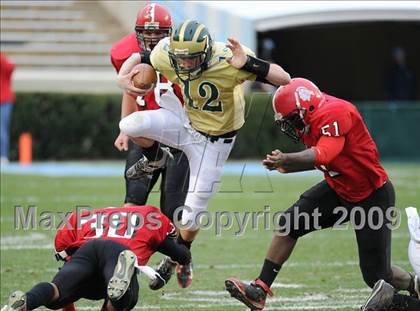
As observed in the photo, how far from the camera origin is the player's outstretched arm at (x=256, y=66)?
565cm

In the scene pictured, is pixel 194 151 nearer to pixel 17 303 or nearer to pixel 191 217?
pixel 191 217

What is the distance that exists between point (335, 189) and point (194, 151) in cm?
109

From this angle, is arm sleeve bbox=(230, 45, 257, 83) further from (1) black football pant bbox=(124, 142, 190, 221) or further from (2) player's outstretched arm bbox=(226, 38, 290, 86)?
(1) black football pant bbox=(124, 142, 190, 221)

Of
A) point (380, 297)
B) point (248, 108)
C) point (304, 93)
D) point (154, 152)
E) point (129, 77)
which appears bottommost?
point (248, 108)

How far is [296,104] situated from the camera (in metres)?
5.30

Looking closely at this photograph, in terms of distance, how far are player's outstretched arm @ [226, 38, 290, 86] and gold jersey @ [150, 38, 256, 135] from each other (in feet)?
0.20

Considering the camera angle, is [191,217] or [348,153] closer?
[348,153]

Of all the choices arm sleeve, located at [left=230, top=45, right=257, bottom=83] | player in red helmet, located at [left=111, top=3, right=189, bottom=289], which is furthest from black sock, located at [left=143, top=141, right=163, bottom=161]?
arm sleeve, located at [left=230, top=45, right=257, bottom=83]

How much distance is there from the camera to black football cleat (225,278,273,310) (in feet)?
17.8

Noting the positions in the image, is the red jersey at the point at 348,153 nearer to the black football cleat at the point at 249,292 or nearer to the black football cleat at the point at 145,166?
the black football cleat at the point at 249,292

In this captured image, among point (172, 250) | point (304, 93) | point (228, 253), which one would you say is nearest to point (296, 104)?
point (304, 93)

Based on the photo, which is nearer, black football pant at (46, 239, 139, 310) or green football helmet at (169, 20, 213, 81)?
black football pant at (46, 239, 139, 310)

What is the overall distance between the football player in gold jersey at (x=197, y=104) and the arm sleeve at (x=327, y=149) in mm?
565

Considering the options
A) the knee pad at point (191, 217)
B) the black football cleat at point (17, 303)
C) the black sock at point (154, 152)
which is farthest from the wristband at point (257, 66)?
the black football cleat at point (17, 303)
